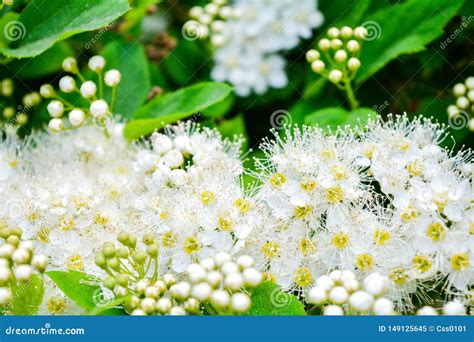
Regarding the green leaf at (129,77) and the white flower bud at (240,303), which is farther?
the green leaf at (129,77)

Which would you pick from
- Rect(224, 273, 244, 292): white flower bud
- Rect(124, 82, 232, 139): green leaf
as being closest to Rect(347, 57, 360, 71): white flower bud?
Rect(124, 82, 232, 139): green leaf

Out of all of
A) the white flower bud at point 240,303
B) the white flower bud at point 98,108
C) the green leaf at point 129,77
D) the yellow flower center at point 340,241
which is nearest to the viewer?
the white flower bud at point 240,303

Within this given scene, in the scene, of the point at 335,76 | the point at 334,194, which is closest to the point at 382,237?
the point at 334,194

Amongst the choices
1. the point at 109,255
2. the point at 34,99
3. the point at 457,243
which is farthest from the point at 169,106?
the point at 457,243

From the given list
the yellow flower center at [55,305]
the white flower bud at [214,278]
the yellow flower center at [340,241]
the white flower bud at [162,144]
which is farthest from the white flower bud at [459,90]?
the yellow flower center at [55,305]

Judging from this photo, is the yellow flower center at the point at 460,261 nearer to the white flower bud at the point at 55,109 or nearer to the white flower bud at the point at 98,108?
the white flower bud at the point at 98,108

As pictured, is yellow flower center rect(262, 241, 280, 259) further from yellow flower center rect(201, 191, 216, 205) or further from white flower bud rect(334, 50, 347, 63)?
white flower bud rect(334, 50, 347, 63)
